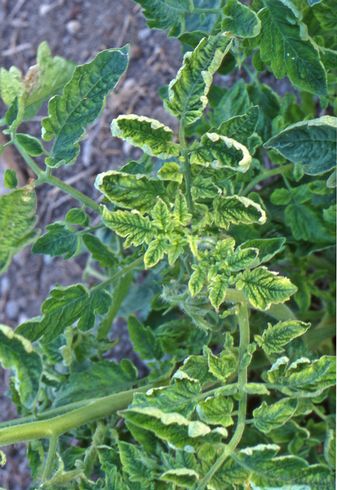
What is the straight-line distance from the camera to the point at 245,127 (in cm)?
98

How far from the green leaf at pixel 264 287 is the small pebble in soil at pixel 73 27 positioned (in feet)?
5.14

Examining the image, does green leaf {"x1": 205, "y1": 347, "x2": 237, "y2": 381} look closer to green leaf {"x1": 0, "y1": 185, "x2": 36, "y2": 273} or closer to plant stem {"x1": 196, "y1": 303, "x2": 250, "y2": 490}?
plant stem {"x1": 196, "y1": 303, "x2": 250, "y2": 490}

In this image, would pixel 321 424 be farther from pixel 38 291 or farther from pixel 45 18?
pixel 45 18

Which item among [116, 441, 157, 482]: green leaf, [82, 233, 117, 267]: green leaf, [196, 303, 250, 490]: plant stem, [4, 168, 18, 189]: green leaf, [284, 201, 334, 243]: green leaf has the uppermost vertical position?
[4, 168, 18, 189]: green leaf

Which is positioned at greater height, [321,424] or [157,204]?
[157,204]

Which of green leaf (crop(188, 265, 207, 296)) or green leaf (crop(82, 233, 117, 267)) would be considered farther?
green leaf (crop(82, 233, 117, 267))

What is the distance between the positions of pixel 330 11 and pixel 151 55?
1134 mm

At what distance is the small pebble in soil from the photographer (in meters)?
2.33

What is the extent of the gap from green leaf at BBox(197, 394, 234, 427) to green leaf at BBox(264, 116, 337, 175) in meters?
0.33

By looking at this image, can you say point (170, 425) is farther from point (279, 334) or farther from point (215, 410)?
point (279, 334)

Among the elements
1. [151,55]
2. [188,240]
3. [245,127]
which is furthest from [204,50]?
[151,55]

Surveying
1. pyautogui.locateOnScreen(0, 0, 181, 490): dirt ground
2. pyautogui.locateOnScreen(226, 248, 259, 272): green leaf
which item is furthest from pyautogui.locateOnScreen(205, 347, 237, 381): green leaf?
pyautogui.locateOnScreen(0, 0, 181, 490): dirt ground

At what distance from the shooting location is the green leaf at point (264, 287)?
3.08 feet

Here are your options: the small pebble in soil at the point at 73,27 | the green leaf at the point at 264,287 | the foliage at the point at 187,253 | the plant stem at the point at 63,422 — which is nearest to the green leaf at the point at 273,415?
the foliage at the point at 187,253
